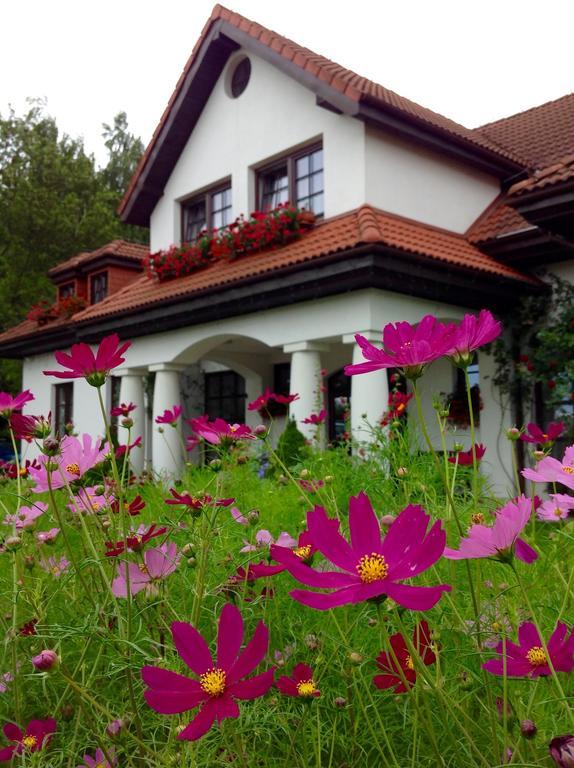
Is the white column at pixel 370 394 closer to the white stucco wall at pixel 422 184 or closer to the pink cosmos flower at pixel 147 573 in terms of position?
the white stucco wall at pixel 422 184

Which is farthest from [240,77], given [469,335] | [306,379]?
[469,335]

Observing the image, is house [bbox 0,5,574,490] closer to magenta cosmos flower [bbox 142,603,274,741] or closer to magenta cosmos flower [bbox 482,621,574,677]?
magenta cosmos flower [bbox 482,621,574,677]

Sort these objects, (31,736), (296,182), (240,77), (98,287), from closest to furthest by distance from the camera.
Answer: (31,736) < (296,182) < (240,77) < (98,287)

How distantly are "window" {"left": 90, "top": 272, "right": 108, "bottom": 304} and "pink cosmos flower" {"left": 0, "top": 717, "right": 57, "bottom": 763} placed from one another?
14733mm

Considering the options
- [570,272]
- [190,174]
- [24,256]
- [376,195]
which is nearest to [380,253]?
[376,195]

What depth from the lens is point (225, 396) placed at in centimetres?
1366

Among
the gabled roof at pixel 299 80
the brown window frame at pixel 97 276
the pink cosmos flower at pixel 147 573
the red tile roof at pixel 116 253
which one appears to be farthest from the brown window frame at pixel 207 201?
the pink cosmos flower at pixel 147 573

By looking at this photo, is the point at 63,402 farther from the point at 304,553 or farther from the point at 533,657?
the point at 533,657

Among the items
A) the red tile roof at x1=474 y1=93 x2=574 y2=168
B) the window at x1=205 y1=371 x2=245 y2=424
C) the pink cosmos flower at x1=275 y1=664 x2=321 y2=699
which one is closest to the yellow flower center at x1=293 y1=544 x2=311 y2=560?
the pink cosmos flower at x1=275 y1=664 x2=321 y2=699

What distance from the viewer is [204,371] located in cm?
1405

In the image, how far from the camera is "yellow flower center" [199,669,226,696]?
30.1 inches

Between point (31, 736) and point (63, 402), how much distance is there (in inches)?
571

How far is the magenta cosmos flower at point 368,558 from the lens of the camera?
664 millimetres

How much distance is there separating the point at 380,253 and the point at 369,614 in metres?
6.33
